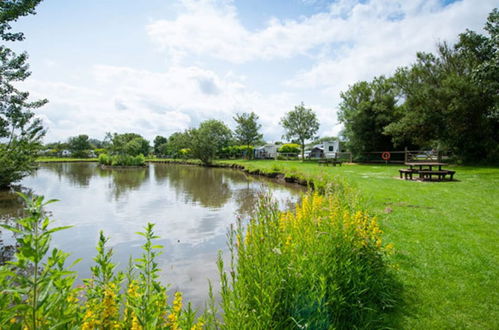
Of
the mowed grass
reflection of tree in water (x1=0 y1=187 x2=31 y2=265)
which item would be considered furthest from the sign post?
reflection of tree in water (x1=0 y1=187 x2=31 y2=265)

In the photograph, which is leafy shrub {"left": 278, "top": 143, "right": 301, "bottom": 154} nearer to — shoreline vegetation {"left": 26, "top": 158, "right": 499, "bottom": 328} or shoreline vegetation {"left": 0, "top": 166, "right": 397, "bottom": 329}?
shoreline vegetation {"left": 26, "top": 158, "right": 499, "bottom": 328}

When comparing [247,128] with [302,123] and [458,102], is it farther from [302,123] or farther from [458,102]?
[458,102]

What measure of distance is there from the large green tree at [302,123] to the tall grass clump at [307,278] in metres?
40.7

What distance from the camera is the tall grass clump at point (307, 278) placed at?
2414mm

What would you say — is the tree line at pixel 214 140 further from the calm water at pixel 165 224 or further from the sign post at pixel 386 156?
the calm water at pixel 165 224

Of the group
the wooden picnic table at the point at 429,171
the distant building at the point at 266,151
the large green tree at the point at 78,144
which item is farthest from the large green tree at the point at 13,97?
the large green tree at the point at 78,144

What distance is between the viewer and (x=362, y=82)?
36656 mm

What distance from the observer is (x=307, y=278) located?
9.12ft

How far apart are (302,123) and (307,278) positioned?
4251cm

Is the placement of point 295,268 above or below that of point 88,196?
above

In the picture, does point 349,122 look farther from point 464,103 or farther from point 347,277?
point 347,277

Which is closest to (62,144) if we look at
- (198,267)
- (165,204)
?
(165,204)

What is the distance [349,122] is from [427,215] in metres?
28.6

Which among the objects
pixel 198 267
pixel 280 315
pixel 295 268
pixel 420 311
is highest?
pixel 295 268
